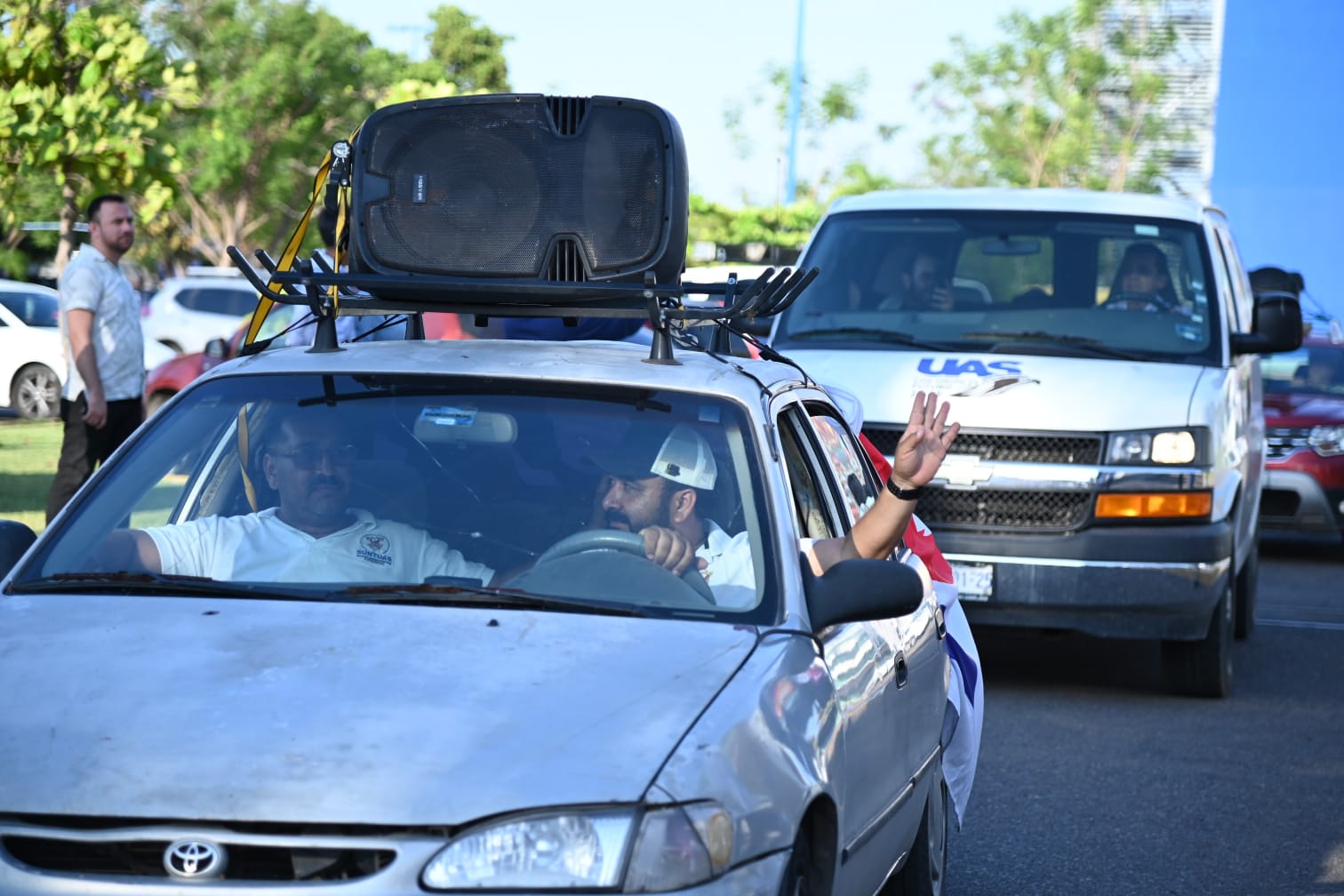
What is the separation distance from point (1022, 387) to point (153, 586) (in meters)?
5.50

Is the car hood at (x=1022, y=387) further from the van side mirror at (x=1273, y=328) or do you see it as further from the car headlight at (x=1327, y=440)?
the car headlight at (x=1327, y=440)

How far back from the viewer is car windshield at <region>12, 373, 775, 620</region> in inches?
167

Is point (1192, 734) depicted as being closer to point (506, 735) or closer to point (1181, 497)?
point (1181, 497)

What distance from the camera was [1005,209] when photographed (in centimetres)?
1019

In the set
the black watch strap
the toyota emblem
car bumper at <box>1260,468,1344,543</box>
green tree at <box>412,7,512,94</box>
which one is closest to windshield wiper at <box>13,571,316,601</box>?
the toyota emblem

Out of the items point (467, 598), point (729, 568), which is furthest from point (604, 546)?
point (467, 598)

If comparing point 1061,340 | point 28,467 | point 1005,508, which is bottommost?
point 28,467

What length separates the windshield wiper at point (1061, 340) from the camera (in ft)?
30.7

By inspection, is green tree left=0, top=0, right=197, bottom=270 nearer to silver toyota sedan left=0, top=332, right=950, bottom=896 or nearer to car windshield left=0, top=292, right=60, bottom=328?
silver toyota sedan left=0, top=332, right=950, bottom=896

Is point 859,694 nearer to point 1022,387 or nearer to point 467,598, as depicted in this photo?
point 467,598

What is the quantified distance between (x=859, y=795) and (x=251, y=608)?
1.29 m

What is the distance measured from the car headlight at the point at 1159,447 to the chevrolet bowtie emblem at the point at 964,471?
0.54m

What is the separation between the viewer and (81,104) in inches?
533

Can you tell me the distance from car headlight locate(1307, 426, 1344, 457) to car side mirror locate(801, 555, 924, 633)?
11946 mm
